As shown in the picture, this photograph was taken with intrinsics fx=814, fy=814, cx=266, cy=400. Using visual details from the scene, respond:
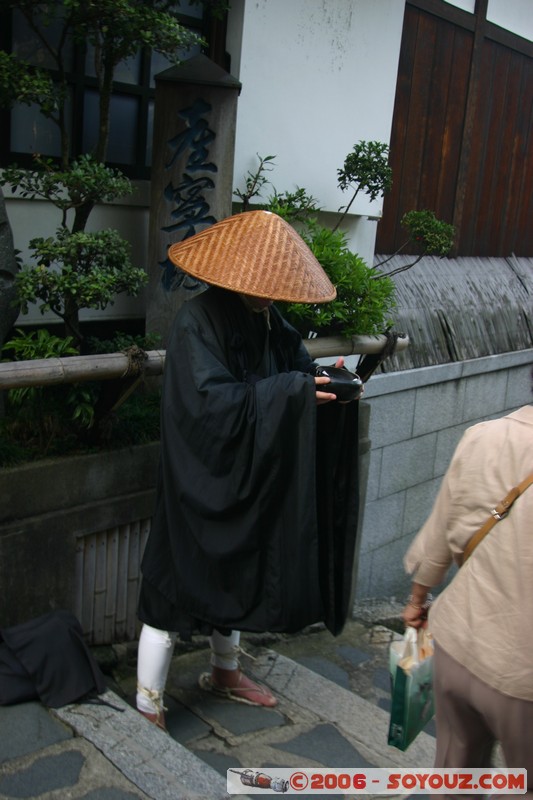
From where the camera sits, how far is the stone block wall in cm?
837

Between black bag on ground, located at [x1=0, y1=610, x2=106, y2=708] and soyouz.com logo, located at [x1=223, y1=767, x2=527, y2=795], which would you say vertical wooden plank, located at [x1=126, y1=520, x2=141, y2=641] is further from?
soyouz.com logo, located at [x1=223, y1=767, x2=527, y2=795]

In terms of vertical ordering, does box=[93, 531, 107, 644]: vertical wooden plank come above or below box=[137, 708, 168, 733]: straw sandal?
above

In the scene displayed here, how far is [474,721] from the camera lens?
2.98 metres

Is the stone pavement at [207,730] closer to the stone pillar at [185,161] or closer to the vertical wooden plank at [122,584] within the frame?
the vertical wooden plank at [122,584]

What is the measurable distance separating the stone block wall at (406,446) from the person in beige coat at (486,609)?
4904mm

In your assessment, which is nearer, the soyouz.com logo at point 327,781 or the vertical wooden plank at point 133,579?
the soyouz.com logo at point 327,781

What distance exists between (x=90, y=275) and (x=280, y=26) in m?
3.16

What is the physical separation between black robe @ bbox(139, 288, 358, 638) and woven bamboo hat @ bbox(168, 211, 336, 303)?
8.4 inches

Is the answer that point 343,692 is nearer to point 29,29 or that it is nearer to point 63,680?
point 63,680

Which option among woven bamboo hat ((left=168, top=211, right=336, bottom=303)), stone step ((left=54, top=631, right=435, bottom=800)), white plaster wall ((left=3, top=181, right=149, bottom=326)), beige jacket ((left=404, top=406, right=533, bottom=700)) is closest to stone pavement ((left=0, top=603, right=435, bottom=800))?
stone step ((left=54, top=631, right=435, bottom=800))

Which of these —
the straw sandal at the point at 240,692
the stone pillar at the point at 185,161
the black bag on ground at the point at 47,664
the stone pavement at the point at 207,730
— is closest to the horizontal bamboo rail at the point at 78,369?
the stone pillar at the point at 185,161

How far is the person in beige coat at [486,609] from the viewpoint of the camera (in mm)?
2729

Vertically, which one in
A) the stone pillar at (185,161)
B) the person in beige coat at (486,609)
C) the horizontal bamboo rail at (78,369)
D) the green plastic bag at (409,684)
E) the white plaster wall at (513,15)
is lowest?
the green plastic bag at (409,684)

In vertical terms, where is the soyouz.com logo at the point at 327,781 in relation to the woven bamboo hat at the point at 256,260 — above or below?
below
